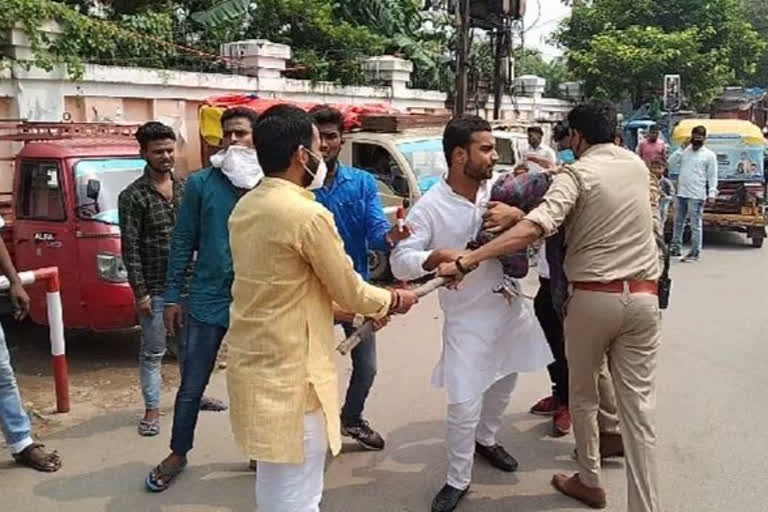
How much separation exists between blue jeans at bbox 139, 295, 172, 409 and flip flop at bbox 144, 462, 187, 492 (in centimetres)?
67

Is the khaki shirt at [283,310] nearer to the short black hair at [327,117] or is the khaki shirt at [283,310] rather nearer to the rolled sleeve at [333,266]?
the rolled sleeve at [333,266]

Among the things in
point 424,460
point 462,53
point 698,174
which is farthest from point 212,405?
point 462,53

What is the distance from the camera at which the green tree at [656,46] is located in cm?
2106

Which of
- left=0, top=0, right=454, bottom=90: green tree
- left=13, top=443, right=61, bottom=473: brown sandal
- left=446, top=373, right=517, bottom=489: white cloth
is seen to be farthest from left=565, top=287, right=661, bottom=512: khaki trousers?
left=0, top=0, right=454, bottom=90: green tree

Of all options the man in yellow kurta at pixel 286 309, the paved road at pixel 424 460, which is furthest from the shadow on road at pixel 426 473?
the man in yellow kurta at pixel 286 309

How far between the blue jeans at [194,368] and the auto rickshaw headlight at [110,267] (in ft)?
6.39

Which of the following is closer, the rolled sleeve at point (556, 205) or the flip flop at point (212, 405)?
the rolled sleeve at point (556, 205)

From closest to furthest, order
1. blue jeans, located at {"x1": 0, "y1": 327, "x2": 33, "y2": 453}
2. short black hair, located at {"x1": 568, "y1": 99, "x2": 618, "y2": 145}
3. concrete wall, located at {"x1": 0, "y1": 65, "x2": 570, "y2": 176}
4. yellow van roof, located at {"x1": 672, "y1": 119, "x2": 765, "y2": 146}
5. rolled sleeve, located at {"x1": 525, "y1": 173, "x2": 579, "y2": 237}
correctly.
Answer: rolled sleeve, located at {"x1": 525, "y1": 173, "x2": 579, "y2": 237}
short black hair, located at {"x1": 568, "y1": 99, "x2": 618, "y2": 145}
blue jeans, located at {"x1": 0, "y1": 327, "x2": 33, "y2": 453}
concrete wall, located at {"x1": 0, "y1": 65, "x2": 570, "y2": 176}
yellow van roof, located at {"x1": 672, "y1": 119, "x2": 765, "y2": 146}

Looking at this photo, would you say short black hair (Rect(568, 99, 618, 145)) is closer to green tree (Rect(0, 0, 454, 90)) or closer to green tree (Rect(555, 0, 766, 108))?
green tree (Rect(0, 0, 454, 90))

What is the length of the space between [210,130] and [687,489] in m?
6.92

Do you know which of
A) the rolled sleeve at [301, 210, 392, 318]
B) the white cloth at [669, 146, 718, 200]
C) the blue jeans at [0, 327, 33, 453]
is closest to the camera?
the rolled sleeve at [301, 210, 392, 318]

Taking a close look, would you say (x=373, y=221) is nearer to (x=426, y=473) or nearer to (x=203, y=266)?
→ (x=203, y=266)

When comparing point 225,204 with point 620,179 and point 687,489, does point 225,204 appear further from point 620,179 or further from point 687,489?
point 687,489

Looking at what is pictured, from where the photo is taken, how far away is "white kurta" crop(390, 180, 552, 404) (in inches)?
139
